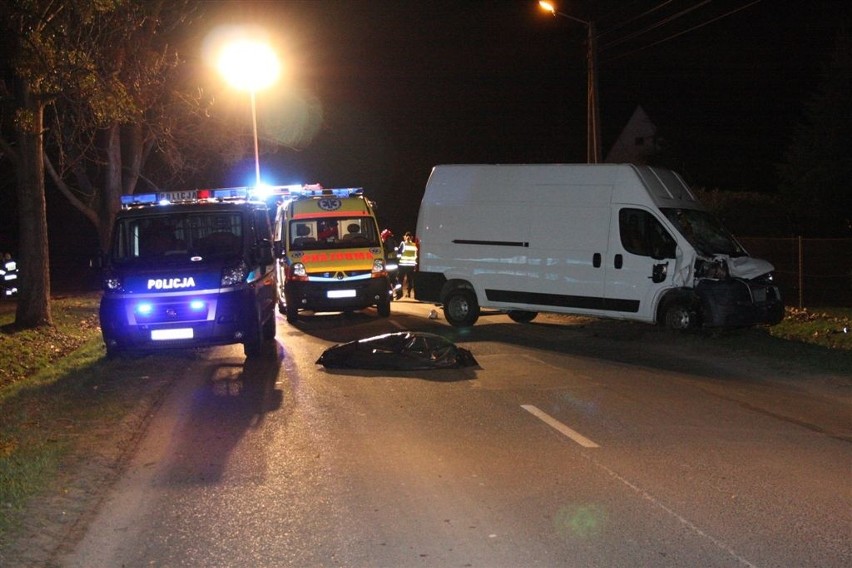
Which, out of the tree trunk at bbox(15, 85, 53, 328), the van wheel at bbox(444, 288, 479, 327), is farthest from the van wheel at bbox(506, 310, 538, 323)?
the tree trunk at bbox(15, 85, 53, 328)

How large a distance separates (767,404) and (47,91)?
12524 millimetres

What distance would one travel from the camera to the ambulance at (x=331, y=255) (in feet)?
62.7

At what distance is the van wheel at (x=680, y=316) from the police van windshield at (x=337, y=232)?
6.81 m

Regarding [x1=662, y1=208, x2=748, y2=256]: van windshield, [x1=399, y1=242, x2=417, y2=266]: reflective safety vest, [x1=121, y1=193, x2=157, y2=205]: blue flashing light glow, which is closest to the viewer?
[x1=121, y1=193, x2=157, y2=205]: blue flashing light glow

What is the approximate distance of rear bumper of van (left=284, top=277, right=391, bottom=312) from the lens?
751 inches

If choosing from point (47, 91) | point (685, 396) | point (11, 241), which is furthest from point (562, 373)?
point (11, 241)

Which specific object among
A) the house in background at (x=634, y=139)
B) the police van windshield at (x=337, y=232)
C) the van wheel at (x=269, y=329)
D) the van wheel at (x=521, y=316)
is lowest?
the van wheel at (x=521, y=316)

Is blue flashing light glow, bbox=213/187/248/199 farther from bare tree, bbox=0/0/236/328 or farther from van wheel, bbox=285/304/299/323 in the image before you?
van wheel, bbox=285/304/299/323

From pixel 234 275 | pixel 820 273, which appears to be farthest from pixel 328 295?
pixel 820 273

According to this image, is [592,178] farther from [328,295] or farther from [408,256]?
[408,256]

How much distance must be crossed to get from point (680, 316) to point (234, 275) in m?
7.31

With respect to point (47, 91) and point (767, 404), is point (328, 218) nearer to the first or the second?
point (47, 91)

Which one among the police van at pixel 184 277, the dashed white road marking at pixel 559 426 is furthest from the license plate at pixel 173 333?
the dashed white road marking at pixel 559 426

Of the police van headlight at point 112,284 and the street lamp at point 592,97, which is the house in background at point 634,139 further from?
the police van headlight at point 112,284
